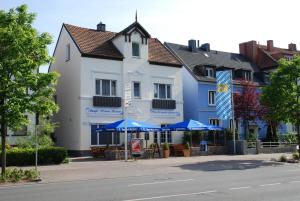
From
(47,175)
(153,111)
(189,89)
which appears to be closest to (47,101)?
(47,175)

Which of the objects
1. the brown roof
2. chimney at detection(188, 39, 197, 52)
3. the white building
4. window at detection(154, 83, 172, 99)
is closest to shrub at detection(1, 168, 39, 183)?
the white building

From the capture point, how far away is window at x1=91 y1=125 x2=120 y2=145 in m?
34.3

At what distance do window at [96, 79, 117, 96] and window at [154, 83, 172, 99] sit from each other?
4223mm

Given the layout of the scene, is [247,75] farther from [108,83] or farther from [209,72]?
[108,83]

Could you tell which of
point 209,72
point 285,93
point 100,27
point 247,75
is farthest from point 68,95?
point 247,75

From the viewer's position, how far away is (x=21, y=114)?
19.2 metres

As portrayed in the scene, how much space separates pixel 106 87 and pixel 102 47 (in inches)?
134

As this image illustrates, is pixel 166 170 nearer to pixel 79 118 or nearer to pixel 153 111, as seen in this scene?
pixel 79 118

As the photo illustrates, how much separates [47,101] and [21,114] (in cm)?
131

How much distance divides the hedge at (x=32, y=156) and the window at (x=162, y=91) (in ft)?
43.8

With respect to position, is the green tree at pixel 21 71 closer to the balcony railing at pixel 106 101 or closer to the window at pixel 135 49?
the balcony railing at pixel 106 101

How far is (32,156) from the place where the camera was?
25.9 metres

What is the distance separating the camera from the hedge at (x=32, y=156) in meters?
25.4

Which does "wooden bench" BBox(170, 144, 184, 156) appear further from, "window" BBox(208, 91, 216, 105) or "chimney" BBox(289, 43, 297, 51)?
"chimney" BBox(289, 43, 297, 51)
